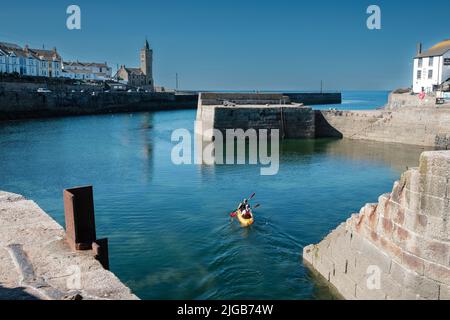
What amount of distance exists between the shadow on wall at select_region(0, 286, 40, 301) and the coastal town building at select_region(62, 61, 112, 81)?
113m

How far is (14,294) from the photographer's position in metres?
6.26

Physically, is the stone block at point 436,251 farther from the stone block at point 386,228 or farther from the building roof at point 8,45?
the building roof at point 8,45

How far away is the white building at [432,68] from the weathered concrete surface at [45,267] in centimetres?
5225

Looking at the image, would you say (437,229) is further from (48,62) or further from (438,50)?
(48,62)

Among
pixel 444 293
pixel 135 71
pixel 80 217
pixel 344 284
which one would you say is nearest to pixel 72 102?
pixel 135 71

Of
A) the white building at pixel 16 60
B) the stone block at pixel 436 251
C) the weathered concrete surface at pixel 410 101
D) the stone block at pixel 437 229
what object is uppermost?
the white building at pixel 16 60

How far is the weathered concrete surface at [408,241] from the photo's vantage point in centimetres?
713

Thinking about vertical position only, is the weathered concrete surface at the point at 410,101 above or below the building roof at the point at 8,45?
below

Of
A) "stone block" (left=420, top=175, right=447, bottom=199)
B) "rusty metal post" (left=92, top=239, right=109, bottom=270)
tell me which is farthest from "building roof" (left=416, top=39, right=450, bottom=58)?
"rusty metal post" (left=92, top=239, right=109, bottom=270)

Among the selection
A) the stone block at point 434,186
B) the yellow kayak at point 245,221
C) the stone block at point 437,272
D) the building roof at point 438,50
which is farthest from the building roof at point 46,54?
the stone block at point 437,272

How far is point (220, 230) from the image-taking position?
15.1 metres

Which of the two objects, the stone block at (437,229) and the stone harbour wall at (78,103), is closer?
the stone block at (437,229)

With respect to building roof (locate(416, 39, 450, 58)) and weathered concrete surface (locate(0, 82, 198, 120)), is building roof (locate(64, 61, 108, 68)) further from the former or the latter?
building roof (locate(416, 39, 450, 58))

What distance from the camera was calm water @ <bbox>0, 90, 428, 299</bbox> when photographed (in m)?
11.3
